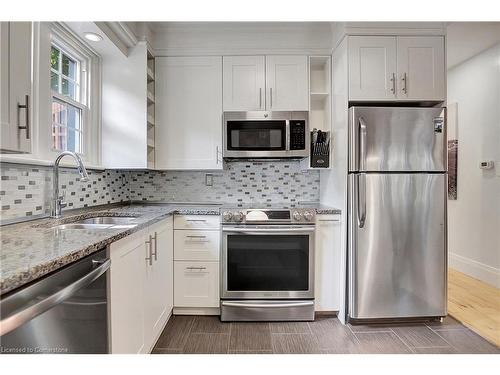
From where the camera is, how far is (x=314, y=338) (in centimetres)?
201

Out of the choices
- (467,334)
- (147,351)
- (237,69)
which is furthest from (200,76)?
(467,334)

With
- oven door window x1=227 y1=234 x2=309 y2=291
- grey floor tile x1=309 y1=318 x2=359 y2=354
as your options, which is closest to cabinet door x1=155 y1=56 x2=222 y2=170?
oven door window x1=227 y1=234 x2=309 y2=291

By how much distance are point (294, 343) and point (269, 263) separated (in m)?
0.59

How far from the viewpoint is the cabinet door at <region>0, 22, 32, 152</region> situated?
1012 mm

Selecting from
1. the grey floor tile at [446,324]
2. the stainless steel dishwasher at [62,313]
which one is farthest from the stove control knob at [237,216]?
the grey floor tile at [446,324]

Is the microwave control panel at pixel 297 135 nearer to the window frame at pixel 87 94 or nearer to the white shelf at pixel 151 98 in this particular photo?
the white shelf at pixel 151 98

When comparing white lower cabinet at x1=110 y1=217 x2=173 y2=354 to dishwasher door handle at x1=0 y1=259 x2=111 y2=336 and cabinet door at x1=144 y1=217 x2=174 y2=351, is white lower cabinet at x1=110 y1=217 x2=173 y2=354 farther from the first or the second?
dishwasher door handle at x1=0 y1=259 x2=111 y2=336

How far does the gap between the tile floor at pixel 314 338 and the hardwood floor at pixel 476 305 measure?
0.11 m

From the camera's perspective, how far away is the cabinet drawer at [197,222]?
230 centimetres

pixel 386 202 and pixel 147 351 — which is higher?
pixel 386 202

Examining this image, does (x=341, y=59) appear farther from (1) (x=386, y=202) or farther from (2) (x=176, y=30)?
(2) (x=176, y=30)

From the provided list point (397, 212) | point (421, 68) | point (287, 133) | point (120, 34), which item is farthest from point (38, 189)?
point (421, 68)
